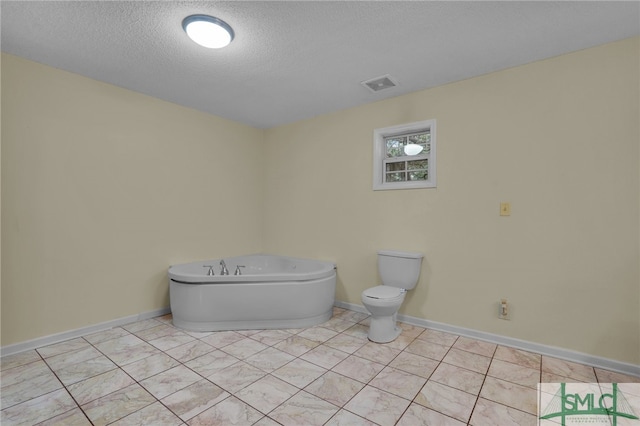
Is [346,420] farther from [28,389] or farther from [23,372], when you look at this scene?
[23,372]

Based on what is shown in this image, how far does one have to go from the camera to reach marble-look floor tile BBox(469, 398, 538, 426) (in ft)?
5.07

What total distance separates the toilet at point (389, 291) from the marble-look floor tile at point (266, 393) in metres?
0.94

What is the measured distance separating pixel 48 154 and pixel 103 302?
136 cm

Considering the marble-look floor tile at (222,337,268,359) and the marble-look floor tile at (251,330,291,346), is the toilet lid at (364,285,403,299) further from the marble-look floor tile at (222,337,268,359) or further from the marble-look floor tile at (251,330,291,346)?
the marble-look floor tile at (222,337,268,359)

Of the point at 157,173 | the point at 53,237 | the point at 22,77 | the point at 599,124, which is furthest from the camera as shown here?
the point at 157,173

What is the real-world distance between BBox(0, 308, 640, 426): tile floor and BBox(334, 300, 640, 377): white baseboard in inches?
2.0

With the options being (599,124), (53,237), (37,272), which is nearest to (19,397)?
(37,272)

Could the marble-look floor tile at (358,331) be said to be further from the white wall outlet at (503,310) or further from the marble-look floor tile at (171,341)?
the marble-look floor tile at (171,341)

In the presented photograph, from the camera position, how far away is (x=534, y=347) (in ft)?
7.63

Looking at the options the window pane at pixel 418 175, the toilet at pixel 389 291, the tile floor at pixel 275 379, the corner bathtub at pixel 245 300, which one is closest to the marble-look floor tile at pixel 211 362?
the tile floor at pixel 275 379

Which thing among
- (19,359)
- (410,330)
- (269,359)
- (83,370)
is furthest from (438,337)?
(19,359)

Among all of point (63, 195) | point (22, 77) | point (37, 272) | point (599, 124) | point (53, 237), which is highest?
point (22, 77)

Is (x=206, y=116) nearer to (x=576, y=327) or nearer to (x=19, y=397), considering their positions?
(x=19, y=397)

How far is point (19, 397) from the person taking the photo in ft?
5.72
